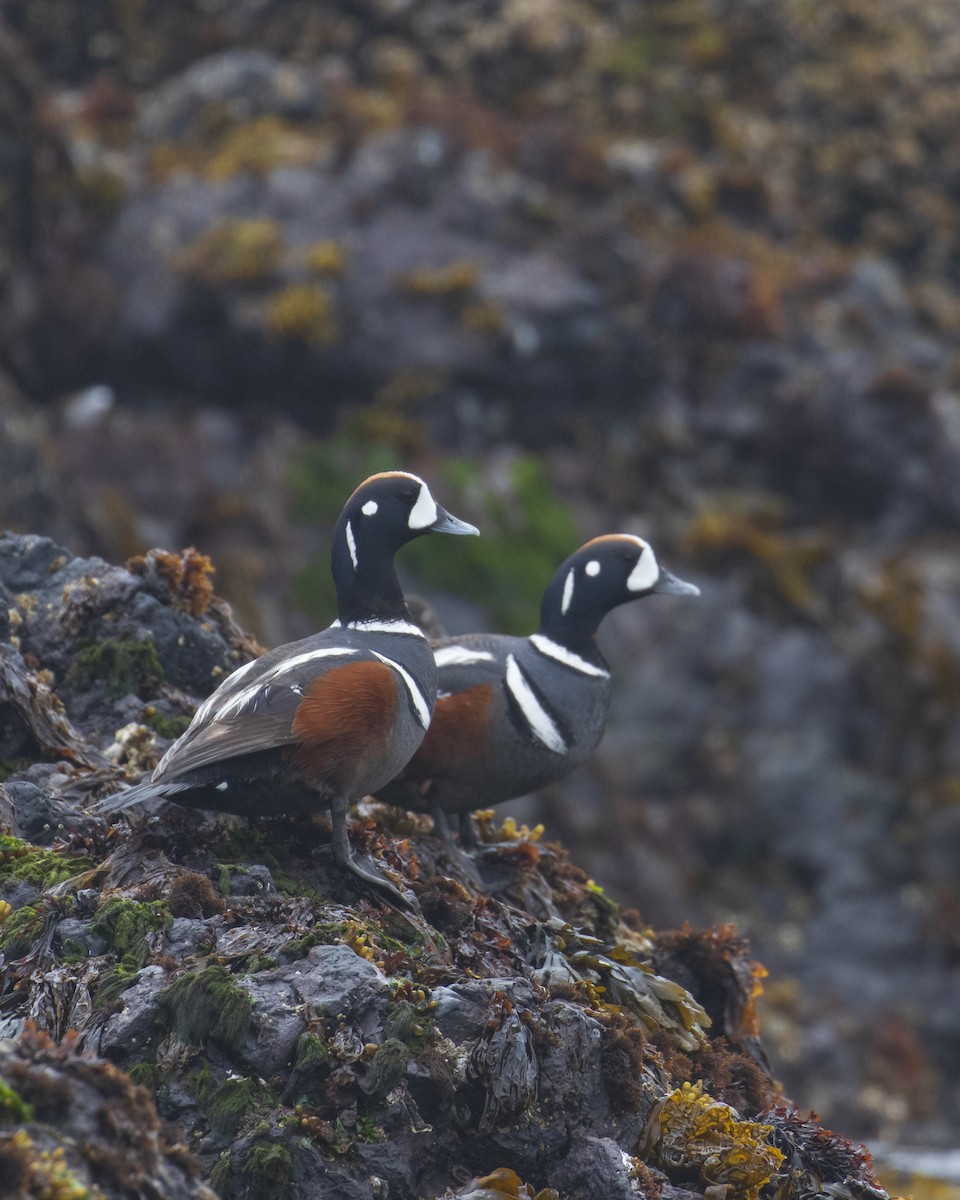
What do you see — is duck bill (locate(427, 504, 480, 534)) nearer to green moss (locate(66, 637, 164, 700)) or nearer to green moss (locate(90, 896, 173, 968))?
green moss (locate(66, 637, 164, 700))

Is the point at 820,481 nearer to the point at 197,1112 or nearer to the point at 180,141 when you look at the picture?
the point at 180,141

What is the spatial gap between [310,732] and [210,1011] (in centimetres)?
142

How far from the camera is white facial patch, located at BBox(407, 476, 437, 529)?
7184mm

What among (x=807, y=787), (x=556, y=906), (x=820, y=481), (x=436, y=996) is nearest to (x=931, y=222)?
(x=820, y=481)

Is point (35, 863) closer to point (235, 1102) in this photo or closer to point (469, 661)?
point (235, 1102)

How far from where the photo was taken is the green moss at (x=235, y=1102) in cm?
474

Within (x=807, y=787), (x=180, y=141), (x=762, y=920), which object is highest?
(x=180, y=141)

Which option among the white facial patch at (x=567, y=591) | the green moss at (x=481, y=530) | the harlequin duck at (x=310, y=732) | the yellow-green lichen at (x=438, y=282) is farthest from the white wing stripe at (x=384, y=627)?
the yellow-green lichen at (x=438, y=282)

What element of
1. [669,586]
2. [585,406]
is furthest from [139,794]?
[585,406]

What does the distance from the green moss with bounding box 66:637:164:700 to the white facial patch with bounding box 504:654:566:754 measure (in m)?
1.75

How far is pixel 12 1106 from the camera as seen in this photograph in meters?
3.89

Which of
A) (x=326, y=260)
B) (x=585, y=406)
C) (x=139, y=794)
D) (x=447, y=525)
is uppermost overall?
(x=326, y=260)

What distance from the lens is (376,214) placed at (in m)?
19.7

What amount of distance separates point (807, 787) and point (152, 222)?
1071cm
